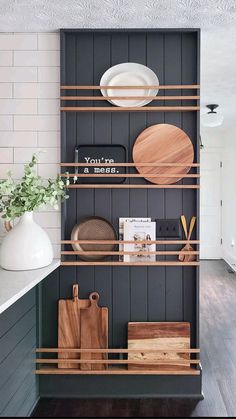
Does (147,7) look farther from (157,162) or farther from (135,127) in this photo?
(157,162)

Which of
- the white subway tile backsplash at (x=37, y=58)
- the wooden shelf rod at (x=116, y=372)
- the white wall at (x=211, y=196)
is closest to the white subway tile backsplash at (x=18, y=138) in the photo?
the white subway tile backsplash at (x=37, y=58)

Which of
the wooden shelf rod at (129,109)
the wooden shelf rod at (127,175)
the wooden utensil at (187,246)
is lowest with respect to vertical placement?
the wooden utensil at (187,246)

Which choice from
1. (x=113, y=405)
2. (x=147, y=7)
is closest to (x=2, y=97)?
(x=147, y=7)

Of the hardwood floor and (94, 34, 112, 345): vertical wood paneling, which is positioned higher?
(94, 34, 112, 345): vertical wood paneling

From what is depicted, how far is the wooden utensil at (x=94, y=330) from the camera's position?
8.13ft

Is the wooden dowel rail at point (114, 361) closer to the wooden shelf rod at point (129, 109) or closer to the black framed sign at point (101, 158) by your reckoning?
the black framed sign at point (101, 158)

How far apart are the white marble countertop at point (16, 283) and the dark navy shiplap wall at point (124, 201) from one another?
0.45 m

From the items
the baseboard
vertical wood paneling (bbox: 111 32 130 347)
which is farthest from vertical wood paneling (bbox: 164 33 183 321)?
the baseboard

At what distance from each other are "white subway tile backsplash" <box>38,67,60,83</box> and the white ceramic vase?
3.03 ft

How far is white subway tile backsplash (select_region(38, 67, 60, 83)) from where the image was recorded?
2.52m

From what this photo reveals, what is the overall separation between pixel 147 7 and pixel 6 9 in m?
0.80

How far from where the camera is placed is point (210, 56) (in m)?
3.01

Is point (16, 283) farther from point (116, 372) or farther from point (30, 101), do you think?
point (30, 101)

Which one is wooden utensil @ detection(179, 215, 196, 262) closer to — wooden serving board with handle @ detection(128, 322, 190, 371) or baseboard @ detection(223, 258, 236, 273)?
wooden serving board with handle @ detection(128, 322, 190, 371)
